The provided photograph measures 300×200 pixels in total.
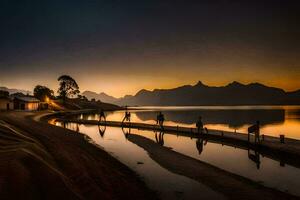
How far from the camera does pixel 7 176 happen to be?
9.38m

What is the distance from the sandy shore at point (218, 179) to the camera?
13.3 meters

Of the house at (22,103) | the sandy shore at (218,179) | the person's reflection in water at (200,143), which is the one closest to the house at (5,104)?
the house at (22,103)

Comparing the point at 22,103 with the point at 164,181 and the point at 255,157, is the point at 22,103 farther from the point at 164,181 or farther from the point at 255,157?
the point at 164,181

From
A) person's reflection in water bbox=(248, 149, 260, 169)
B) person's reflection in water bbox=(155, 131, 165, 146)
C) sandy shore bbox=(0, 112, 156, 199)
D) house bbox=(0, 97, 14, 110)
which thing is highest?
house bbox=(0, 97, 14, 110)

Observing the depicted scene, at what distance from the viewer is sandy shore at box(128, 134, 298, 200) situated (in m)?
13.3

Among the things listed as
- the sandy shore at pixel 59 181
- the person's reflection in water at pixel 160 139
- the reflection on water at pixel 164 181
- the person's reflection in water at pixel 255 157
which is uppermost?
the sandy shore at pixel 59 181

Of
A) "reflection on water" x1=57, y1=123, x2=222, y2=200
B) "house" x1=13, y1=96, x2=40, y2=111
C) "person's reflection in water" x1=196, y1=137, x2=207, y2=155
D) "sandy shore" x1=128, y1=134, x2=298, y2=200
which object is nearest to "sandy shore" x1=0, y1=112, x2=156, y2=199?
"reflection on water" x1=57, y1=123, x2=222, y2=200

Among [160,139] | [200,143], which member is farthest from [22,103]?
[200,143]

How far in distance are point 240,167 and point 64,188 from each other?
14890 millimetres

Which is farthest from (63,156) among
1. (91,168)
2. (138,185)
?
(138,185)

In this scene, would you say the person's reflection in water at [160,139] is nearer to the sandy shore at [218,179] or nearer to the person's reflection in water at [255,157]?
the sandy shore at [218,179]

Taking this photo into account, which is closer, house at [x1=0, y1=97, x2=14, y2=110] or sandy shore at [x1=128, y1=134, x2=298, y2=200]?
sandy shore at [x1=128, y1=134, x2=298, y2=200]

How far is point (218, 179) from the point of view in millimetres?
15922

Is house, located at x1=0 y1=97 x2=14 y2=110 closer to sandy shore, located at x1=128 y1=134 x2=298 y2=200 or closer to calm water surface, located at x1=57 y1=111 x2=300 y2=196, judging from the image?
calm water surface, located at x1=57 y1=111 x2=300 y2=196
